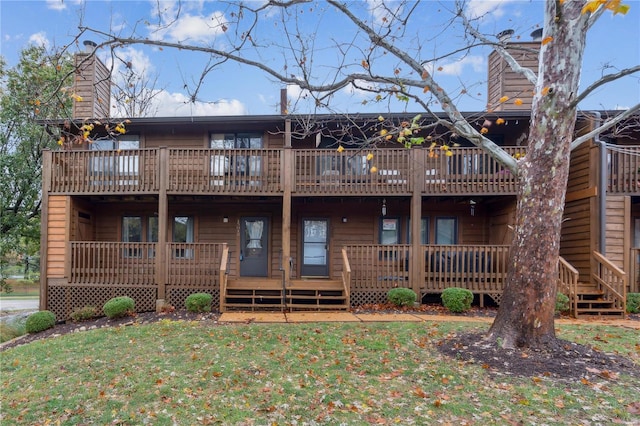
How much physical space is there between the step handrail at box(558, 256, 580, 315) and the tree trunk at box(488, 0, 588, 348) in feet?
13.1

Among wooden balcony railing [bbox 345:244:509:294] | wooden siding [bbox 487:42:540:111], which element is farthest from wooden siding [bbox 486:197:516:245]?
wooden siding [bbox 487:42:540:111]

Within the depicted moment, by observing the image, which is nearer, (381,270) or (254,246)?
(381,270)

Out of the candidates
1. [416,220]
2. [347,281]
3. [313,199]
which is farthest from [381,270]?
[313,199]

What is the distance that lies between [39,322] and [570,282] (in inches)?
504

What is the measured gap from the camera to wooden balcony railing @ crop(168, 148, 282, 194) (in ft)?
31.5

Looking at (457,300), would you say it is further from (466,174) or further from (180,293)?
(180,293)

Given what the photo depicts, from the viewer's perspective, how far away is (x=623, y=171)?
9.20 m

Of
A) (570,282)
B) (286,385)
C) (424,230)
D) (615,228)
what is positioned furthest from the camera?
(424,230)

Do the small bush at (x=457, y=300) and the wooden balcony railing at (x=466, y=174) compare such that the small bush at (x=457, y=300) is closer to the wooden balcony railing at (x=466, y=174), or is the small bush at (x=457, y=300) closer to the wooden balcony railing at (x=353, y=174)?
the wooden balcony railing at (x=466, y=174)

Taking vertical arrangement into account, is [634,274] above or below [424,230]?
below

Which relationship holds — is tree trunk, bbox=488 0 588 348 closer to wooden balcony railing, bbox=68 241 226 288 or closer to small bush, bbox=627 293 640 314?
small bush, bbox=627 293 640 314

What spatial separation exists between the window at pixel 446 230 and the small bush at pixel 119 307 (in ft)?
29.5

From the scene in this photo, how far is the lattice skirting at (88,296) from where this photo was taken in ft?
30.7

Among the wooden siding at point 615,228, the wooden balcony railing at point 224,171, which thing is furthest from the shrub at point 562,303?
the wooden balcony railing at point 224,171
